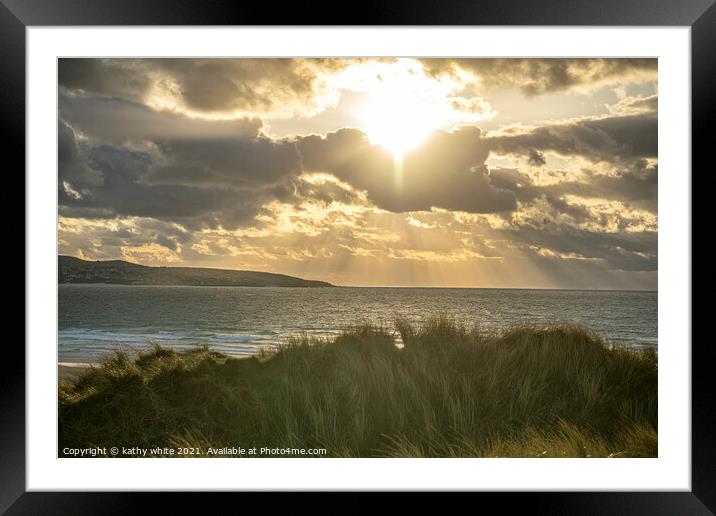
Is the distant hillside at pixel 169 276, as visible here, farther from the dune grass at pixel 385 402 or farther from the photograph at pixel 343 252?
the dune grass at pixel 385 402

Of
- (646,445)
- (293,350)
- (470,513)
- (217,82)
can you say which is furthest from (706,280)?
(217,82)

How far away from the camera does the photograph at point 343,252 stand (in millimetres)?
2963

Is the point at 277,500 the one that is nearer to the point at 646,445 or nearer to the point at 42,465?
the point at 42,465

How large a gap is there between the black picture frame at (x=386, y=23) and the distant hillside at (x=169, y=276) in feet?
15.9

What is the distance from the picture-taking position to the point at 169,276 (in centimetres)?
1145

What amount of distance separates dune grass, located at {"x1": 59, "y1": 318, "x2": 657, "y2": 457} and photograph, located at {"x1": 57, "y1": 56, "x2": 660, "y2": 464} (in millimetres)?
14

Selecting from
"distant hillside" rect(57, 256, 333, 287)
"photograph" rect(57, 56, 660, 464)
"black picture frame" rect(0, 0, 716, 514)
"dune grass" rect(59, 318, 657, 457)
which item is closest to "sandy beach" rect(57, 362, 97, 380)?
"photograph" rect(57, 56, 660, 464)

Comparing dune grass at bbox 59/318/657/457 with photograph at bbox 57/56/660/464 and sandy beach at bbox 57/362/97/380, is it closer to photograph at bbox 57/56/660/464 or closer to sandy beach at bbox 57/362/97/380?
photograph at bbox 57/56/660/464

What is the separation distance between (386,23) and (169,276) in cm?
1025

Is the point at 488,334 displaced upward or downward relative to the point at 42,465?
upward

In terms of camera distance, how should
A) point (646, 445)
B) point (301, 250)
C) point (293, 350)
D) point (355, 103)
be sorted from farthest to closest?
point (301, 250)
point (355, 103)
point (293, 350)
point (646, 445)

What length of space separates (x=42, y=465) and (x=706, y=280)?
3.23 meters

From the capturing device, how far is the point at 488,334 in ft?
13.0

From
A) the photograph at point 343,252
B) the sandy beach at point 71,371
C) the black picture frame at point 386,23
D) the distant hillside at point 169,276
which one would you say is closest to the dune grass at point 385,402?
the photograph at point 343,252
